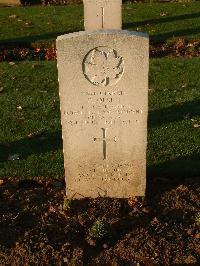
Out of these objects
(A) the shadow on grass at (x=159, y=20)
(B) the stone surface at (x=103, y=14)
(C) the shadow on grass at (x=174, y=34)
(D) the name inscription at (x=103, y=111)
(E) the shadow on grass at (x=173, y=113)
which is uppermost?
(B) the stone surface at (x=103, y=14)

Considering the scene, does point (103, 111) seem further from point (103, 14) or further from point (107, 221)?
point (103, 14)

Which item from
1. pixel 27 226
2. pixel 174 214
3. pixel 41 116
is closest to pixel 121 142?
pixel 174 214

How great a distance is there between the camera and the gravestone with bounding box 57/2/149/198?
191 inches

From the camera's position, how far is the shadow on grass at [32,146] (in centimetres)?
698

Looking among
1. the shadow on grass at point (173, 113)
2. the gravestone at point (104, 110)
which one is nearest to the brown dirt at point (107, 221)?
the gravestone at point (104, 110)

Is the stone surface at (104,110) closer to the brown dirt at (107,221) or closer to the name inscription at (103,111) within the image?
the name inscription at (103,111)

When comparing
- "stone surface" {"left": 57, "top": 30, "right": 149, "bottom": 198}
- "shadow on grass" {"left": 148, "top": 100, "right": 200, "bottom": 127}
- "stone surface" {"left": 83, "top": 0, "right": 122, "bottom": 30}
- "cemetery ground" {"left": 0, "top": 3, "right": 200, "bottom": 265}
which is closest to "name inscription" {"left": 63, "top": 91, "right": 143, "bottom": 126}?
"stone surface" {"left": 57, "top": 30, "right": 149, "bottom": 198}

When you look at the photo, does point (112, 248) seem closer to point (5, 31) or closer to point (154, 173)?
point (154, 173)

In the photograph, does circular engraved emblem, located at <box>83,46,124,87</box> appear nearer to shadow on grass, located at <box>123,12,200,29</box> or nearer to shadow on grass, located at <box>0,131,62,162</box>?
shadow on grass, located at <box>0,131,62,162</box>

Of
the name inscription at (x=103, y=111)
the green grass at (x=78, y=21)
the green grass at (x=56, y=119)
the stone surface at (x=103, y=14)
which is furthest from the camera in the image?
the green grass at (x=78, y=21)

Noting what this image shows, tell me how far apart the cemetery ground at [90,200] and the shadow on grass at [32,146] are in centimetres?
1

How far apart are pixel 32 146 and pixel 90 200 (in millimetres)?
1777

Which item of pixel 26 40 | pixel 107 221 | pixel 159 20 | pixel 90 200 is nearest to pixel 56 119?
pixel 90 200

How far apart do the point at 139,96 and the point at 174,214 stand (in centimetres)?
135
